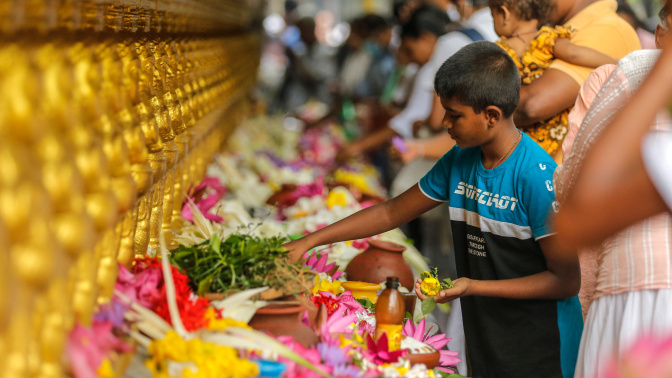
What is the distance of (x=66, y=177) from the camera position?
1.08m

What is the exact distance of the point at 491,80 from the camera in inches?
72.9

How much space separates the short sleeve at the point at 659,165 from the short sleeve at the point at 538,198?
721mm

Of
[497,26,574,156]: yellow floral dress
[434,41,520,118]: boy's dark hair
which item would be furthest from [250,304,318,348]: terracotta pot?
[497,26,574,156]: yellow floral dress

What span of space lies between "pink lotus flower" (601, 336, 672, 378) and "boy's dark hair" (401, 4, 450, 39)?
4.03m

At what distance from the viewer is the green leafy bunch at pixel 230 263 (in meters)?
1.47

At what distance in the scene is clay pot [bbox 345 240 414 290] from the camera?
2271 mm

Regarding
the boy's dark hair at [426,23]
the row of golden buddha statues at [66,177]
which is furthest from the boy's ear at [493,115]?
the boy's dark hair at [426,23]

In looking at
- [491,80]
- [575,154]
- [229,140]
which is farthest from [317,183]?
[575,154]

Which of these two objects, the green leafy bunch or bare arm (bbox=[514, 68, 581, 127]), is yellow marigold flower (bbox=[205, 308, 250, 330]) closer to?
the green leafy bunch

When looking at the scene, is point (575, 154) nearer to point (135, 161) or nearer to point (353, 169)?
point (135, 161)

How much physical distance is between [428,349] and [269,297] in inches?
14.7

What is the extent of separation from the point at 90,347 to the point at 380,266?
126cm

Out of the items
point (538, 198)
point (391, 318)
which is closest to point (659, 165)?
point (391, 318)

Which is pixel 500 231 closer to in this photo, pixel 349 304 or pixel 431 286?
pixel 431 286
